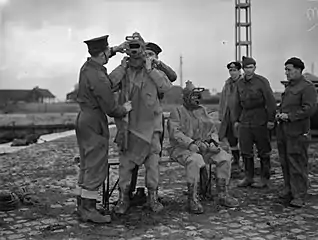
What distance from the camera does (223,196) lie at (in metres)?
5.32

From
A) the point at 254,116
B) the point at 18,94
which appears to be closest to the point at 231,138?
the point at 254,116

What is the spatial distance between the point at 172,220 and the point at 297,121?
1955 mm

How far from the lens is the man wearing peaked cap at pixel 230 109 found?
7102 mm

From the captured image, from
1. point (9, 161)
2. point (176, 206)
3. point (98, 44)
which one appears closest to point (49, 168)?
point (9, 161)

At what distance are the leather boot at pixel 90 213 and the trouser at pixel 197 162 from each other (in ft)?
3.50

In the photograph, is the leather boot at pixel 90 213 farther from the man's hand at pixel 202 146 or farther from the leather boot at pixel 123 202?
the man's hand at pixel 202 146

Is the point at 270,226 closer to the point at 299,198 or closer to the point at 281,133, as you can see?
the point at 299,198

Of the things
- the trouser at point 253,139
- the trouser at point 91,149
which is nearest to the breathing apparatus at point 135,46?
the trouser at point 91,149

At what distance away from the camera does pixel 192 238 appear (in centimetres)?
414

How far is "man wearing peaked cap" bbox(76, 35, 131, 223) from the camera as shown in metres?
4.49

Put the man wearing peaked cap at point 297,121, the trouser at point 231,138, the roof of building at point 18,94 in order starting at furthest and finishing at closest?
the roof of building at point 18,94
the trouser at point 231,138
the man wearing peaked cap at point 297,121

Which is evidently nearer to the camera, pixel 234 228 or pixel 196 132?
pixel 234 228

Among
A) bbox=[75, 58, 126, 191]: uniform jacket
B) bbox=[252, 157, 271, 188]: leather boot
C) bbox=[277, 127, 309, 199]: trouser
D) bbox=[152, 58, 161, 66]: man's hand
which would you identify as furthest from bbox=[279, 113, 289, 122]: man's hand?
bbox=[75, 58, 126, 191]: uniform jacket

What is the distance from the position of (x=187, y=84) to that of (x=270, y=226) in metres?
1.96
